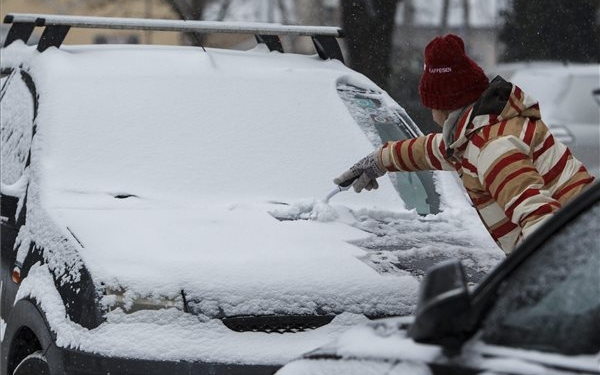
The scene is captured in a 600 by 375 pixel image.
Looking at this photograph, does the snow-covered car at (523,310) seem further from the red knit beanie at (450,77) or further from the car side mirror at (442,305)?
the red knit beanie at (450,77)

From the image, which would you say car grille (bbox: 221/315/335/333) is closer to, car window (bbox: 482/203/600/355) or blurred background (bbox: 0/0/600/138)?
car window (bbox: 482/203/600/355)

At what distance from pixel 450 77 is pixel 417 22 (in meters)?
20.1

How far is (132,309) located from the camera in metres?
4.02

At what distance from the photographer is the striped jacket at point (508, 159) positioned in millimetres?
4086

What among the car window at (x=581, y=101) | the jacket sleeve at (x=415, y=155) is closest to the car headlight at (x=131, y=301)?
the jacket sleeve at (x=415, y=155)

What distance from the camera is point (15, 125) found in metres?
5.65

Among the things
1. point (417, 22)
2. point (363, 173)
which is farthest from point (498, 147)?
point (417, 22)

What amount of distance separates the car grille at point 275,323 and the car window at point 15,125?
1561 millimetres

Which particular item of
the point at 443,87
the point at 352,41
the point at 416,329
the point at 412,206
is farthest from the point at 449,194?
the point at 352,41

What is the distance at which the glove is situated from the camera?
500cm

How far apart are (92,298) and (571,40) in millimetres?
18377

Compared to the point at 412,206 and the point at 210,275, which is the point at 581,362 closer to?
the point at 210,275

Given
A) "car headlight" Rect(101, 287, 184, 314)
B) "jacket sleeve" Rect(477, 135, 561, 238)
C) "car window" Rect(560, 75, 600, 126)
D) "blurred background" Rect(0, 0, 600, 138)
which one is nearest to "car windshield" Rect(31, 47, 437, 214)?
"car headlight" Rect(101, 287, 184, 314)

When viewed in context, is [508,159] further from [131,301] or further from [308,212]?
[131,301]
